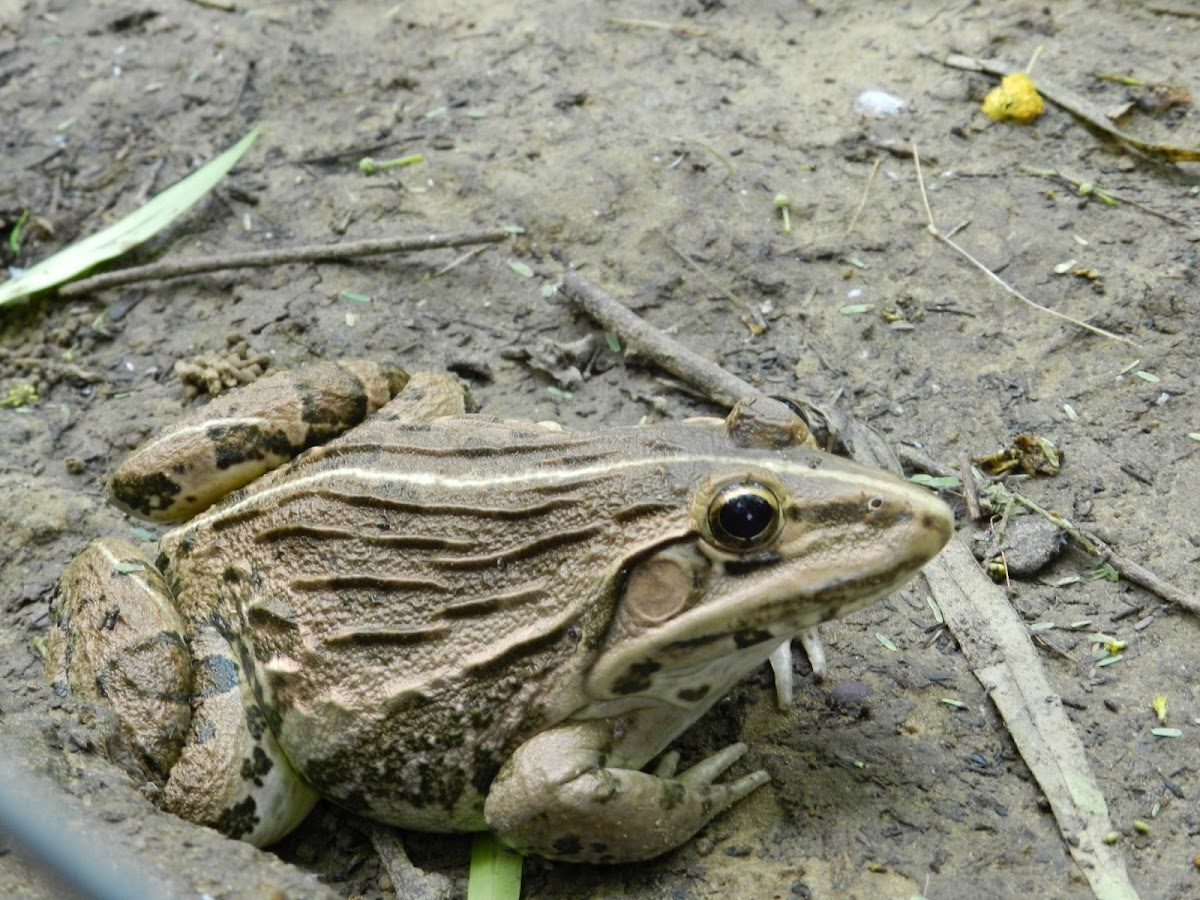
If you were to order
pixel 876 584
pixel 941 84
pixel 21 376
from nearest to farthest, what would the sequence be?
pixel 876 584 < pixel 21 376 < pixel 941 84

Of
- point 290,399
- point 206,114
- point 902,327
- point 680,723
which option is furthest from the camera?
point 206,114

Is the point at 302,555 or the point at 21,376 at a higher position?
the point at 302,555

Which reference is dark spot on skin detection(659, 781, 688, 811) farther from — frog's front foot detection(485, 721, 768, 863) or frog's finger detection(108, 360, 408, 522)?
frog's finger detection(108, 360, 408, 522)

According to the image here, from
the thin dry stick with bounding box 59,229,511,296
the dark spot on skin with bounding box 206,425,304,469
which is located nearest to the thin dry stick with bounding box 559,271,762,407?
the thin dry stick with bounding box 59,229,511,296

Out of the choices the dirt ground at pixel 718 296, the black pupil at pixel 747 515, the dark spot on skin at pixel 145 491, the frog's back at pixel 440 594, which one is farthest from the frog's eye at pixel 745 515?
the dark spot on skin at pixel 145 491

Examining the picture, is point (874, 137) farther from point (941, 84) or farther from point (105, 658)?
point (105, 658)

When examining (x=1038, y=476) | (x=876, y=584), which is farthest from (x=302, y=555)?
(x=1038, y=476)

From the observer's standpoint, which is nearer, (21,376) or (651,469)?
(651,469)
